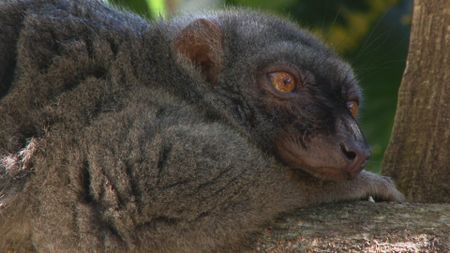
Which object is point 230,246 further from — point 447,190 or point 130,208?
point 447,190

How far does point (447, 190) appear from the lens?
4.00 metres

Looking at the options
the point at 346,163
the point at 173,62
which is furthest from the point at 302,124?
the point at 173,62

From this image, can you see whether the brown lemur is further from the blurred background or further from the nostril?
the blurred background

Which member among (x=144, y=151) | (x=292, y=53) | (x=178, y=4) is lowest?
(x=144, y=151)

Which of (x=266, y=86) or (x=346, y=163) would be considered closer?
(x=346, y=163)

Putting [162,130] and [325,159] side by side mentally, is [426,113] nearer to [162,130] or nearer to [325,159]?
[325,159]

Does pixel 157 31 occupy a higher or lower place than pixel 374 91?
higher

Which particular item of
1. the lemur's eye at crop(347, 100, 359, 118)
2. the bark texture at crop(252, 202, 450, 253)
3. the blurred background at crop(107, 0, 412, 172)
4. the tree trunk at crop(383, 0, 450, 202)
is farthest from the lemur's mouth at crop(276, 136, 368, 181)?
the blurred background at crop(107, 0, 412, 172)

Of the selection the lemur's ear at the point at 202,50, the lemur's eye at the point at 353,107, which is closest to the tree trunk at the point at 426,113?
the lemur's eye at the point at 353,107

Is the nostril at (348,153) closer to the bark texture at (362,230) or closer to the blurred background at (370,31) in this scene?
the bark texture at (362,230)

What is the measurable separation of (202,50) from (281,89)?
0.55m

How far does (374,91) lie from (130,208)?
475 centimetres

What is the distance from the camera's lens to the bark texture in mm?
2764

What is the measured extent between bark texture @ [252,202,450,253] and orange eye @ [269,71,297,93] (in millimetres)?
792
